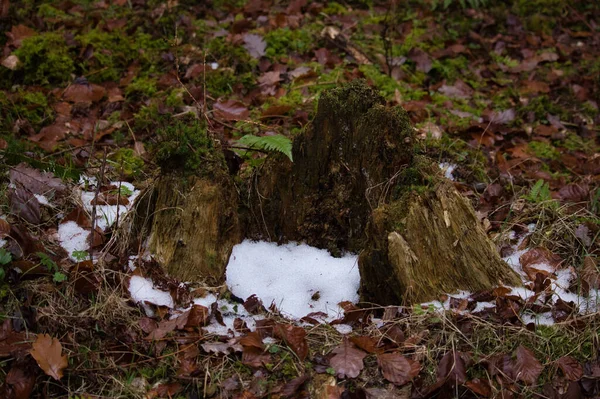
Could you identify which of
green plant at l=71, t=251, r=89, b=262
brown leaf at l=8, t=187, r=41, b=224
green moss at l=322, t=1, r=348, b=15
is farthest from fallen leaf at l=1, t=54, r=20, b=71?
green moss at l=322, t=1, r=348, b=15

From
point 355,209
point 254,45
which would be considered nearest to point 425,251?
point 355,209

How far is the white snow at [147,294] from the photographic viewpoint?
302 centimetres

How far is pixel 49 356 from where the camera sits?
2.61 m

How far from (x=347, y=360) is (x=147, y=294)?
1.09 m

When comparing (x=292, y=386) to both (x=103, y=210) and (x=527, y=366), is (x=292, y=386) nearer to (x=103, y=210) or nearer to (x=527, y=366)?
(x=527, y=366)

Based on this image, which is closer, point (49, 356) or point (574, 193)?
→ point (49, 356)

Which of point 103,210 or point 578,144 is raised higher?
point 103,210

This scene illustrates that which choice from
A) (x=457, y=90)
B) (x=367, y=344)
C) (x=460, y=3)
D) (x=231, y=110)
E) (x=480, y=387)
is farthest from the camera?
(x=460, y=3)

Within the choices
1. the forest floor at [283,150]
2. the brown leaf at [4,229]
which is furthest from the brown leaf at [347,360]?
the brown leaf at [4,229]

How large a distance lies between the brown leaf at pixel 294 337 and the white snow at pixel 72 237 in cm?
125

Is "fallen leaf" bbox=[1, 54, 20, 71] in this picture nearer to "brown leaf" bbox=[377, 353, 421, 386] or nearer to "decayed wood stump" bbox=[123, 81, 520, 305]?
"decayed wood stump" bbox=[123, 81, 520, 305]

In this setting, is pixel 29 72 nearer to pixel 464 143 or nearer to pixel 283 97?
pixel 283 97

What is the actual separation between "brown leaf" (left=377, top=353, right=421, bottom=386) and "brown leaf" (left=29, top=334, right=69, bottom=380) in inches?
56.3

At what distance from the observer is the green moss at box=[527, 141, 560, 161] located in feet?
16.3
